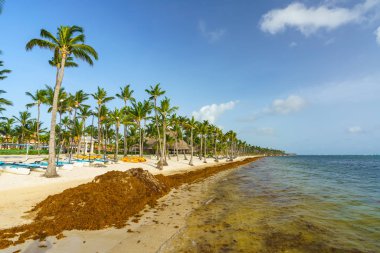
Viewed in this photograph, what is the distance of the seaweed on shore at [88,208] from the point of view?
788 centimetres

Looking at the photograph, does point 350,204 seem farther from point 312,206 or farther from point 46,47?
point 46,47

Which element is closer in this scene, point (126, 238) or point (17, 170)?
point (126, 238)

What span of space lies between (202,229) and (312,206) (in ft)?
27.9

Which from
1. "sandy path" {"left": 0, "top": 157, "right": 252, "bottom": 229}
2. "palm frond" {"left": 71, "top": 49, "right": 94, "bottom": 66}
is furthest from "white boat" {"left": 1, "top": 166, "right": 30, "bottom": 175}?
"palm frond" {"left": 71, "top": 49, "right": 94, "bottom": 66}

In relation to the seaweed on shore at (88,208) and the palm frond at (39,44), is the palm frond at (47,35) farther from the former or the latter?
the seaweed on shore at (88,208)

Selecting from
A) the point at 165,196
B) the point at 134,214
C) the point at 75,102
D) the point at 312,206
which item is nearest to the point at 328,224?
the point at 312,206

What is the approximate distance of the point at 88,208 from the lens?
10.1 metres

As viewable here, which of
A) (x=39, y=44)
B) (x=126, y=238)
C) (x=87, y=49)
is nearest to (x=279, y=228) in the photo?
(x=126, y=238)

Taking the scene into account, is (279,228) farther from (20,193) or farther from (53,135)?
(53,135)

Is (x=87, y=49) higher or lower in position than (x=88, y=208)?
higher

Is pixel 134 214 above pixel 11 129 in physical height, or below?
below

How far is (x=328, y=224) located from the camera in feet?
34.2

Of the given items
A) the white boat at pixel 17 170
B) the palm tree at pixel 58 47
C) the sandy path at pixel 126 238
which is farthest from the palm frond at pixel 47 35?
the sandy path at pixel 126 238

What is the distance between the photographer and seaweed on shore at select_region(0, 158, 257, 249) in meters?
7.88
